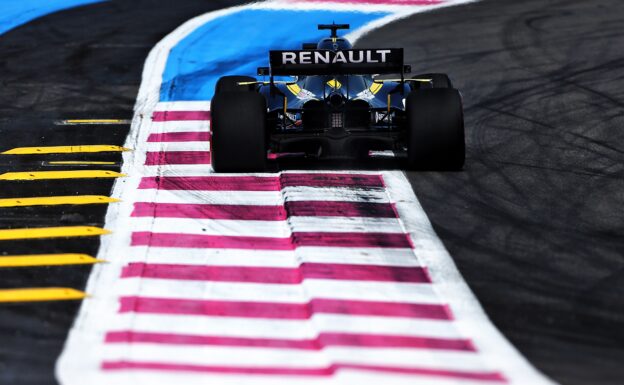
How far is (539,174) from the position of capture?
15.9m

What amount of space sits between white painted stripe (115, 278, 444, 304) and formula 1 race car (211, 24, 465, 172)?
3.64 metres

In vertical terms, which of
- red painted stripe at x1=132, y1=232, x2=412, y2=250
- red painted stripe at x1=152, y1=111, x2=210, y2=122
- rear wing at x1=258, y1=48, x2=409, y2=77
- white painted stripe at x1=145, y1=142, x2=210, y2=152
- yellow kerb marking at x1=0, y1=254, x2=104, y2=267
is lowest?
red painted stripe at x1=152, y1=111, x2=210, y2=122

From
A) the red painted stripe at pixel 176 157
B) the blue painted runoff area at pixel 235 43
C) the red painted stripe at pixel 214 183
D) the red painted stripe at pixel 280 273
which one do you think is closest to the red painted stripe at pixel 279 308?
the red painted stripe at pixel 280 273

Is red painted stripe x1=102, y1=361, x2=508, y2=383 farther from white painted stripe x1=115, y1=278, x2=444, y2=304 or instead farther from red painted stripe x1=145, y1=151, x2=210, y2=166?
red painted stripe x1=145, y1=151, x2=210, y2=166

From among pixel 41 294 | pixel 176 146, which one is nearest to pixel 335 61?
pixel 176 146

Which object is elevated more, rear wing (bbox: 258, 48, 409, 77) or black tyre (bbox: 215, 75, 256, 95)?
rear wing (bbox: 258, 48, 409, 77)

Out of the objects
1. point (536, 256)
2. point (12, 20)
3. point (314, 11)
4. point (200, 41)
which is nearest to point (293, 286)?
point (536, 256)

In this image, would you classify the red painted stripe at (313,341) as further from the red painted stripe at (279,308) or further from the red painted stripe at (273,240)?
the red painted stripe at (273,240)

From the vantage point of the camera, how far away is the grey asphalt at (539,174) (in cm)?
1123

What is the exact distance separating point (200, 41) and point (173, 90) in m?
3.46

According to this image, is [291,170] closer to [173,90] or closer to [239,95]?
[239,95]

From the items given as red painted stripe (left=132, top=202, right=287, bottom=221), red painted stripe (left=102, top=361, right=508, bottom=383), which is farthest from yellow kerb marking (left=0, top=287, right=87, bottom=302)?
red painted stripe (left=132, top=202, right=287, bottom=221)

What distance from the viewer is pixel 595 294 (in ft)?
38.8

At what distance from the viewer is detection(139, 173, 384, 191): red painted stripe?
1537 centimetres
